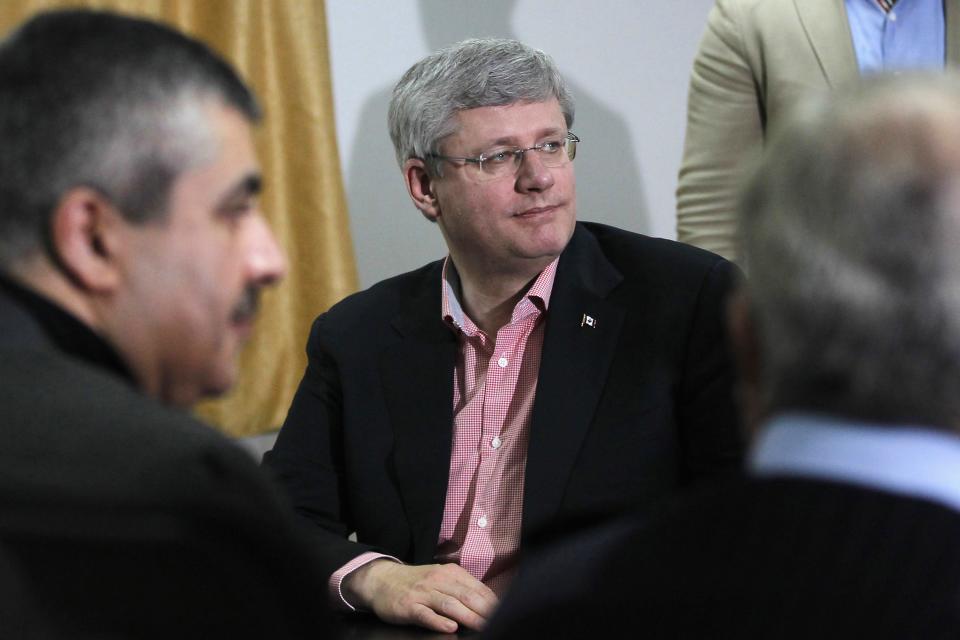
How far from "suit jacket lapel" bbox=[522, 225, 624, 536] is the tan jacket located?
21.6 inches

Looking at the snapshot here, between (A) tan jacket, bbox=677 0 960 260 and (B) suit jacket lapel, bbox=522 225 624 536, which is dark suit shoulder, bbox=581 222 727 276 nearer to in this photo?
(B) suit jacket lapel, bbox=522 225 624 536

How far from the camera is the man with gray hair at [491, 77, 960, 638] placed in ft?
2.70

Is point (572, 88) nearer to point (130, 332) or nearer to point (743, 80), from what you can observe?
point (743, 80)

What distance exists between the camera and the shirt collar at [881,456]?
842 millimetres

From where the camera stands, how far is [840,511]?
0.84m

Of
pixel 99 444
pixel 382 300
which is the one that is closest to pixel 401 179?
pixel 382 300

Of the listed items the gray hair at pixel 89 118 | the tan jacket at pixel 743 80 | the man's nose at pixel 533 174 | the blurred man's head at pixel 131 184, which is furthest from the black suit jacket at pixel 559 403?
the gray hair at pixel 89 118

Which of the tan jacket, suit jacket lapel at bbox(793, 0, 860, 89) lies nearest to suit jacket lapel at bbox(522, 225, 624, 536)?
the tan jacket

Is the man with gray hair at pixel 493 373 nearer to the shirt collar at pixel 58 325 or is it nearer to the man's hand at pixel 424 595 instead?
the man's hand at pixel 424 595

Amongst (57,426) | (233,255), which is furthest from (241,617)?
(233,255)

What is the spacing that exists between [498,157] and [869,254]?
156cm

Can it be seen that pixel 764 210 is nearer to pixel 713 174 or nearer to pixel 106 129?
pixel 106 129

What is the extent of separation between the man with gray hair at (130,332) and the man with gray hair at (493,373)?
871 millimetres

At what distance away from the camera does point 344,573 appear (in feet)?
6.96
